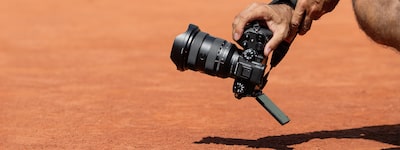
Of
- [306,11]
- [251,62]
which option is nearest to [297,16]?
[306,11]

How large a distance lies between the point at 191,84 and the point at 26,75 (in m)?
1.70

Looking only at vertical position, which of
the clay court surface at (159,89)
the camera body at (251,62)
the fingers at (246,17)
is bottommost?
the clay court surface at (159,89)

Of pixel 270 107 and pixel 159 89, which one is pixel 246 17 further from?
pixel 159 89

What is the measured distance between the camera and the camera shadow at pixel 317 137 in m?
5.53

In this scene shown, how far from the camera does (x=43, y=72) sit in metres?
9.02

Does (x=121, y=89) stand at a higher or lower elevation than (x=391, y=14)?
lower

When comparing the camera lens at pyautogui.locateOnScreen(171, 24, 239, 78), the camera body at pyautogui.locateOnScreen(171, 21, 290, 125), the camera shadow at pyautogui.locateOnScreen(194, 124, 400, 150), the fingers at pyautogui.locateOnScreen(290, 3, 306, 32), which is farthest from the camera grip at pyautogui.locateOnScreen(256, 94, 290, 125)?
the fingers at pyautogui.locateOnScreen(290, 3, 306, 32)

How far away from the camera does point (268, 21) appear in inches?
199

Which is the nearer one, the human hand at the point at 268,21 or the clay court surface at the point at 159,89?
the human hand at the point at 268,21

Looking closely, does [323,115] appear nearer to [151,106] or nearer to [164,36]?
[151,106]

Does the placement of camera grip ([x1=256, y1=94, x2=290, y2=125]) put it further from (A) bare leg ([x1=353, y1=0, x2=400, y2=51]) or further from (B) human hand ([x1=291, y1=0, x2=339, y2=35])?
(A) bare leg ([x1=353, y1=0, x2=400, y2=51])

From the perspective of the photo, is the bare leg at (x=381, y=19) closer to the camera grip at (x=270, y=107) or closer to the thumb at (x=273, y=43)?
the thumb at (x=273, y=43)

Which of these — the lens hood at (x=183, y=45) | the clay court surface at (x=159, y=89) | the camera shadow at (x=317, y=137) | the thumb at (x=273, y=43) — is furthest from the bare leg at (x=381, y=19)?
the camera shadow at (x=317, y=137)

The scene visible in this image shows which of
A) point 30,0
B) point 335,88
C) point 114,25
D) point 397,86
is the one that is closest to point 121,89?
point 335,88
